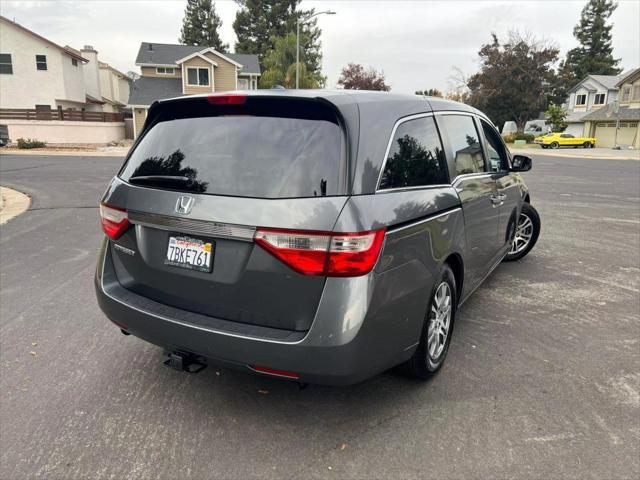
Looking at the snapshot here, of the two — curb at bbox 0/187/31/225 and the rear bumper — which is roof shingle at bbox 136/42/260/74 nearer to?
curb at bbox 0/187/31/225

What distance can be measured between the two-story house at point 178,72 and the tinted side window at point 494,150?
34916 millimetres

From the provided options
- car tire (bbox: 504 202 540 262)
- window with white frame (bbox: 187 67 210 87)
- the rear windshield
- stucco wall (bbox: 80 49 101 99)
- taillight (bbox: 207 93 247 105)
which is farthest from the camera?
stucco wall (bbox: 80 49 101 99)

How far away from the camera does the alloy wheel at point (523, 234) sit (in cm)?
612

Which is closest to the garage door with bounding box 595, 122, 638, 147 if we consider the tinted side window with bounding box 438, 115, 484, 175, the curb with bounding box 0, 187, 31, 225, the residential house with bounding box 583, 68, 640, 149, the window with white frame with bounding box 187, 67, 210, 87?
the residential house with bounding box 583, 68, 640, 149

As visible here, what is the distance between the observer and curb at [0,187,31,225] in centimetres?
911

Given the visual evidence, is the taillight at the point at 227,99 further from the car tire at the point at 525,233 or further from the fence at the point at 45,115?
the fence at the point at 45,115

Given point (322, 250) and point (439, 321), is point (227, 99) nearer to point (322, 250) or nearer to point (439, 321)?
point (322, 250)

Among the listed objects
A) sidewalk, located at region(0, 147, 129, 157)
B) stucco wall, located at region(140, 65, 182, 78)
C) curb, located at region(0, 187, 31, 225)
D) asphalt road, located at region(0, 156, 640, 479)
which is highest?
stucco wall, located at region(140, 65, 182, 78)

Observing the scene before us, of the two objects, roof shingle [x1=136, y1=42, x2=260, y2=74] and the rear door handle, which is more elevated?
roof shingle [x1=136, y1=42, x2=260, y2=74]

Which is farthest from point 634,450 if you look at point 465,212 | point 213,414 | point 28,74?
point 28,74

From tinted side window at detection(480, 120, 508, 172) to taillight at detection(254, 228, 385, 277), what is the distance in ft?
8.57

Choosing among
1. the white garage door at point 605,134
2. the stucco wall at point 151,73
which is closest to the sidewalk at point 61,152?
the stucco wall at point 151,73

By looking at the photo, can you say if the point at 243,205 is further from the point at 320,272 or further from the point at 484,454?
the point at 484,454

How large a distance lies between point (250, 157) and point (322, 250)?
671 millimetres
